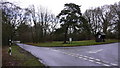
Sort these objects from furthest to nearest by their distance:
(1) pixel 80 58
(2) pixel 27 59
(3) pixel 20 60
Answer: (1) pixel 80 58, (2) pixel 27 59, (3) pixel 20 60

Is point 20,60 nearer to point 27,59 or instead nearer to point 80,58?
point 27,59

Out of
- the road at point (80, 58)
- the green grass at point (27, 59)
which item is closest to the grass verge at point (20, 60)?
the green grass at point (27, 59)

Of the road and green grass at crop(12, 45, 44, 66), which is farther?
the road

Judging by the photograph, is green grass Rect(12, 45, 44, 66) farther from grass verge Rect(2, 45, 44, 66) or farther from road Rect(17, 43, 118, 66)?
road Rect(17, 43, 118, 66)

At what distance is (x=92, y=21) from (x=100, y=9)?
6873mm

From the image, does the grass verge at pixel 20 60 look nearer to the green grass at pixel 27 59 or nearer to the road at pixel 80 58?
the green grass at pixel 27 59

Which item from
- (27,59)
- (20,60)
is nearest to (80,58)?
(27,59)

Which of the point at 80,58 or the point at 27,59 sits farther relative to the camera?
the point at 80,58

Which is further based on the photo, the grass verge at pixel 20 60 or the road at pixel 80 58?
the road at pixel 80 58

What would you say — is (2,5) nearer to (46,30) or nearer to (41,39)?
(41,39)

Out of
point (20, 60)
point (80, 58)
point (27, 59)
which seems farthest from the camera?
point (80, 58)

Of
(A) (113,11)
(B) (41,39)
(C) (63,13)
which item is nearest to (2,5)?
(C) (63,13)

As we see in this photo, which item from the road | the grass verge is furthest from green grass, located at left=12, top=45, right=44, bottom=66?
the road

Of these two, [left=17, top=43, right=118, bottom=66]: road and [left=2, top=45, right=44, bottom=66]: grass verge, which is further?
[left=17, top=43, right=118, bottom=66]: road
